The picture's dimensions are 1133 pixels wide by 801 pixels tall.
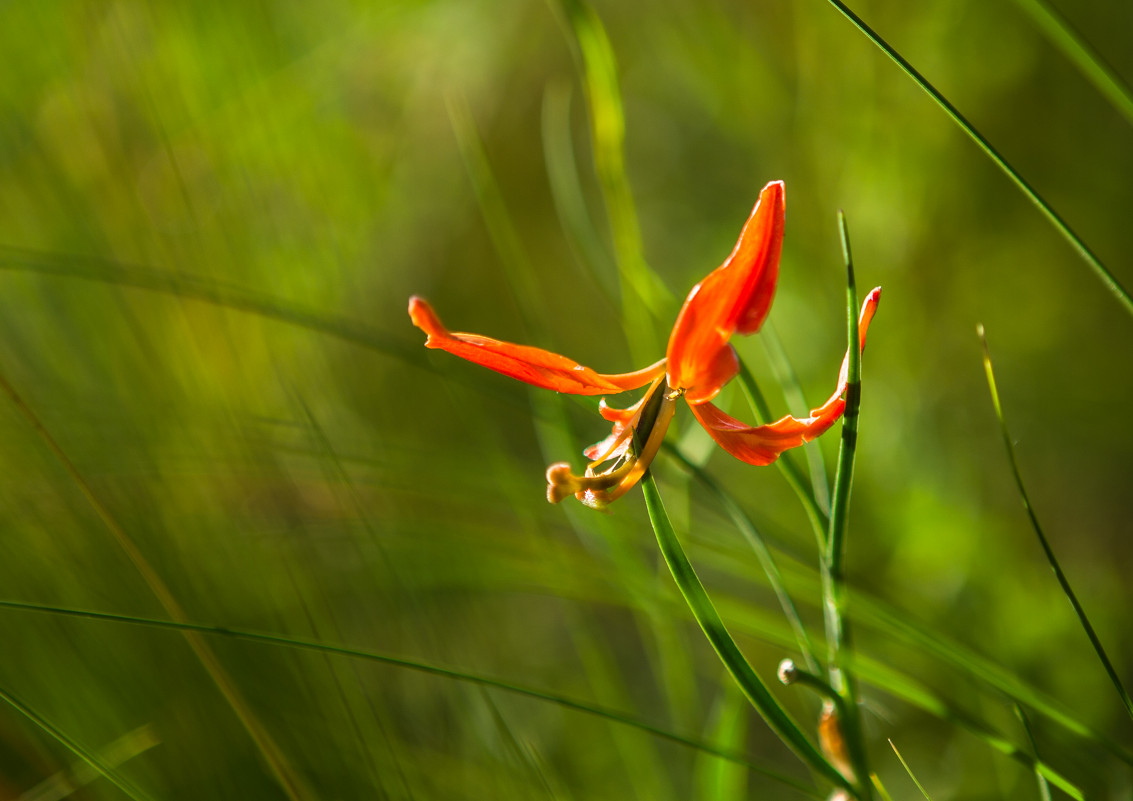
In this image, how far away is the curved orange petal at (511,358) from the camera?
0.17 meters

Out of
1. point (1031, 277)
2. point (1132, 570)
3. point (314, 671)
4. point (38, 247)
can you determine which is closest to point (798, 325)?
point (1031, 277)

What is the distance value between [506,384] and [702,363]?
504 millimetres

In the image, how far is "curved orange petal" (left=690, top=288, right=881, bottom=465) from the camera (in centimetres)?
18

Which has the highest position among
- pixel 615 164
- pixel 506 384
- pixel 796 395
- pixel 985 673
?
pixel 506 384

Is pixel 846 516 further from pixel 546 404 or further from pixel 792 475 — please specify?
pixel 546 404

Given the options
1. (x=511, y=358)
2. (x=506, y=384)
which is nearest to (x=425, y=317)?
(x=511, y=358)

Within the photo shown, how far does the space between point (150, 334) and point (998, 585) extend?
639 mm

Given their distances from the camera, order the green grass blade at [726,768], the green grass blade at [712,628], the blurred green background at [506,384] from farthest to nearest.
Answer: the blurred green background at [506,384]
the green grass blade at [726,768]
the green grass blade at [712,628]

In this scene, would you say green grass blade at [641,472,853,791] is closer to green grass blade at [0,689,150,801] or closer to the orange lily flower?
the orange lily flower

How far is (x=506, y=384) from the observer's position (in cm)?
68

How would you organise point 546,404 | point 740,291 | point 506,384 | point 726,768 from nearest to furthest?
1. point 740,291
2. point 726,768
3. point 546,404
4. point 506,384

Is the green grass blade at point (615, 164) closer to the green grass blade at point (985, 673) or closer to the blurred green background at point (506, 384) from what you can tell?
the blurred green background at point (506, 384)

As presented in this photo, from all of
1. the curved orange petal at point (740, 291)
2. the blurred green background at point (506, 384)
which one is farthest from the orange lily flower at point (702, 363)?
the blurred green background at point (506, 384)

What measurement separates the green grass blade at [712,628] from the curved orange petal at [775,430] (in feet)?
0.07
